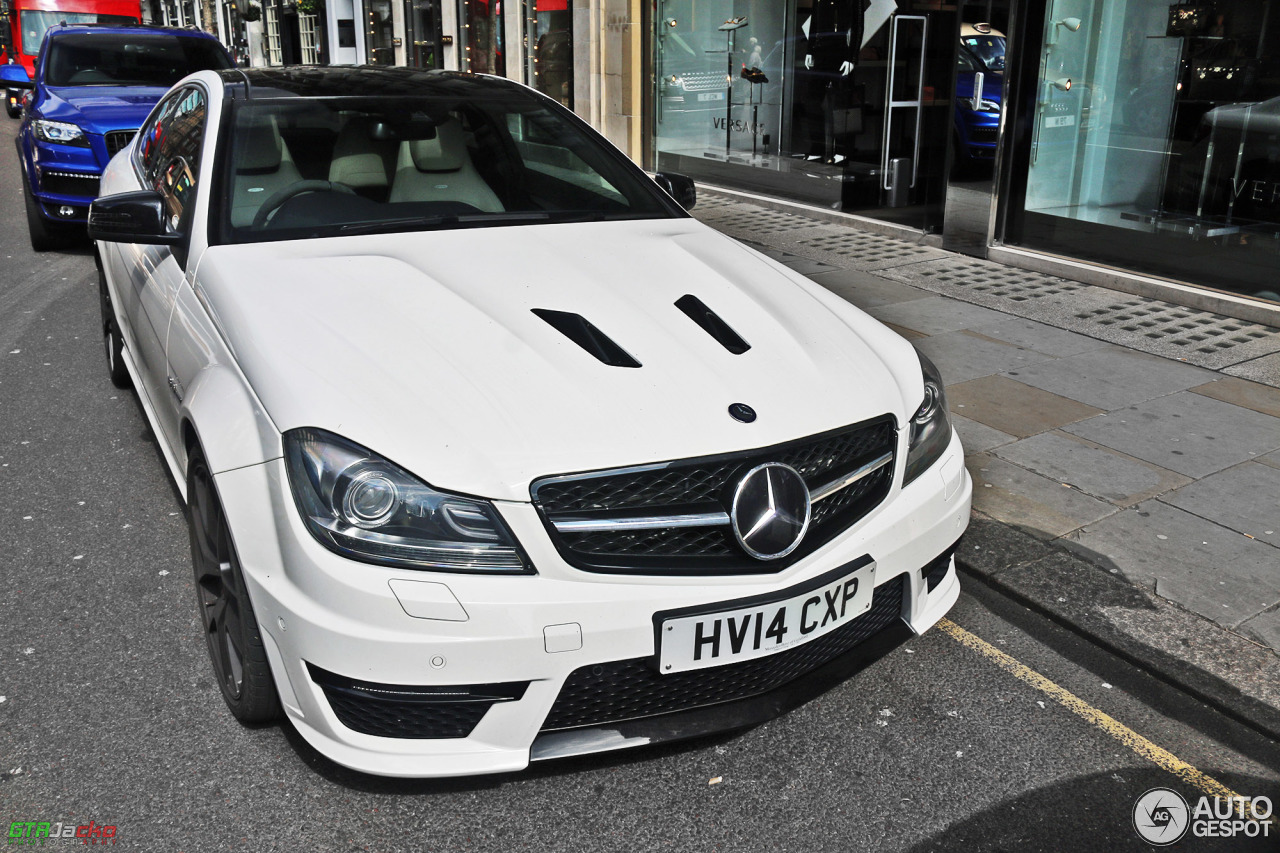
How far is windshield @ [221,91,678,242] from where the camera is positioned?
11.4ft

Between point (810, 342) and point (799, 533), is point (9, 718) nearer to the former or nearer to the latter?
point (799, 533)

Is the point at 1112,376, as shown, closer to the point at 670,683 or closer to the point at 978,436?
the point at 978,436

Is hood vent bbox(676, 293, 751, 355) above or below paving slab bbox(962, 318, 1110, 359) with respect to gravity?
above

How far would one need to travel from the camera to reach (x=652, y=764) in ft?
8.88

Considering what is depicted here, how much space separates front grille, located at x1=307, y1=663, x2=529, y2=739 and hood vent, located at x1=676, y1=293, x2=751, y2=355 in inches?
41.0

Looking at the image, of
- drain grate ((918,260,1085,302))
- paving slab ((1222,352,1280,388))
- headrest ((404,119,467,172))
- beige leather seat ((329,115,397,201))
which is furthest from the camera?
drain grate ((918,260,1085,302))

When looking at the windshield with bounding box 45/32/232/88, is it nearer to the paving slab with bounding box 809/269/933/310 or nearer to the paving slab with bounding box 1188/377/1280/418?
the paving slab with bounding box 809/269/933/310

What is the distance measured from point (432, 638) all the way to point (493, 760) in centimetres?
32

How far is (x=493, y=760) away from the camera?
7.54 ft

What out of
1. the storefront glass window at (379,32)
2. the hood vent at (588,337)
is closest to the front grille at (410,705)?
the hood vent at (588,337)

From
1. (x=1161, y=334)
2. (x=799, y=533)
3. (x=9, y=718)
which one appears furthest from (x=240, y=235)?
(x=1161, y=334)

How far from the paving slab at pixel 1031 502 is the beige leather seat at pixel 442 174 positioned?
215cm

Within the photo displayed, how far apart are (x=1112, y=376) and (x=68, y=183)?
7398 millimetres

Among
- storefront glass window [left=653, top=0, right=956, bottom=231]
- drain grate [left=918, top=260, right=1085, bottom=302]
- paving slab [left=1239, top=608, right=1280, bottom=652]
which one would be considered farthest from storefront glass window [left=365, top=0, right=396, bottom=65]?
paving slab [left=1239, top=608, right=1280, bottom=652]
